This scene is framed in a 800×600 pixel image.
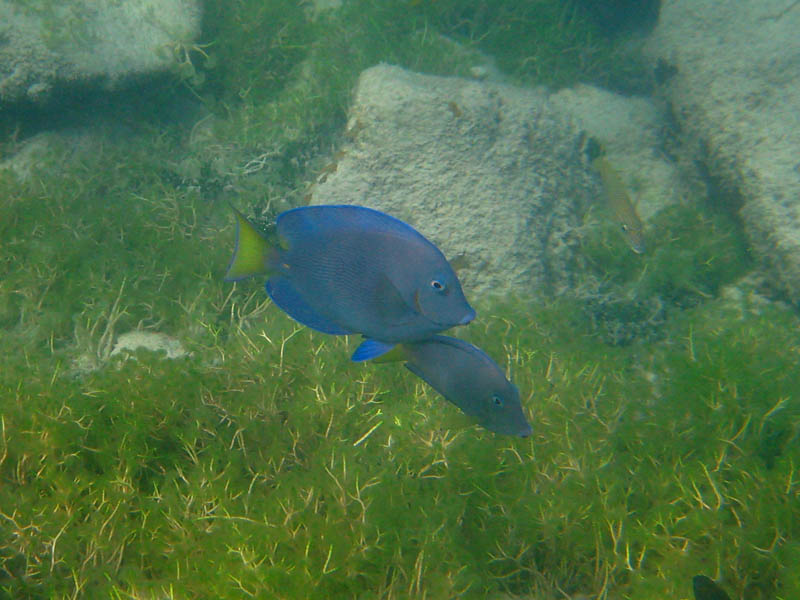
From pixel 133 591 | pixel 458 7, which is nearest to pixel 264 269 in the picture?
pixel 133 591

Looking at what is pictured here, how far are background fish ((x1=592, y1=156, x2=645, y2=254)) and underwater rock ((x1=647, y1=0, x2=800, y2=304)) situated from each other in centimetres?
156

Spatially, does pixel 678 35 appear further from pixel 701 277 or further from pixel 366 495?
pixel 366 495

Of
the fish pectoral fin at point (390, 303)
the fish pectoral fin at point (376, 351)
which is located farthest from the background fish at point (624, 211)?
the fish pectoral fin at point (390, 303)

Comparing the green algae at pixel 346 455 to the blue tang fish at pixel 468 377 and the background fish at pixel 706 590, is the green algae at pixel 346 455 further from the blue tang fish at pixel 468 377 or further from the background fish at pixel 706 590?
the blue tang fish at pixel 468 377

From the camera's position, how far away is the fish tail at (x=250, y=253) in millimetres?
1931

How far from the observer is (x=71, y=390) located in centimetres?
306

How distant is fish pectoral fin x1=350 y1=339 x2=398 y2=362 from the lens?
1984 mm

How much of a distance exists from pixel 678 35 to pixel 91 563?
9280 mm

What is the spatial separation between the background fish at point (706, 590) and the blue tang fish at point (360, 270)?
1.46 metres

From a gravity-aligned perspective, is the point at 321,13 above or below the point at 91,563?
above

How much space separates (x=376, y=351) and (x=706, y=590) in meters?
1.67

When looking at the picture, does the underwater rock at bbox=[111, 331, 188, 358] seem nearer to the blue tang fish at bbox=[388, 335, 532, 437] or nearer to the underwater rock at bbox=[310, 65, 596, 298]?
the underwater rock at bbox=[310, 65, 596, 298]

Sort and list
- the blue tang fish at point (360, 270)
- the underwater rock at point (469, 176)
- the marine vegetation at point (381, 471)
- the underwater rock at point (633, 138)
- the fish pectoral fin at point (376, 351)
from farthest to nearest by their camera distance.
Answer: the underwater rock at point (633, 138), the underwater rock at point (469, 176), the marine vegetation at point (381, 471), the fish pectoral fin at point (376, 351), the blue tang fish at point (360, 270)

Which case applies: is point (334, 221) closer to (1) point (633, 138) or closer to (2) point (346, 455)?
(2) point (346, 455)
